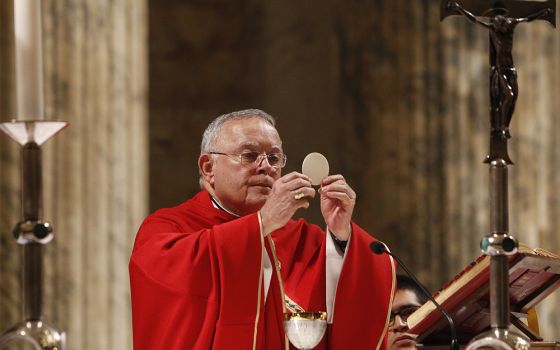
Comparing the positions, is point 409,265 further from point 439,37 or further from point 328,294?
point 328,294

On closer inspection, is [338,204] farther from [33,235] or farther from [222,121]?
[33,235]

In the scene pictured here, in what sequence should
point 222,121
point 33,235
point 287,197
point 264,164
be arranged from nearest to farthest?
point 33,235
point 287,197
point 264,164
point 222,121

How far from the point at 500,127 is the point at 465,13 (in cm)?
27

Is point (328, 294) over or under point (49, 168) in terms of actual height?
under

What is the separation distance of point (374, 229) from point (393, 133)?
610 mm

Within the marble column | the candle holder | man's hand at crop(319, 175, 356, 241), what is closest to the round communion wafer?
man's hand at crop(319, 175, 356, 241)

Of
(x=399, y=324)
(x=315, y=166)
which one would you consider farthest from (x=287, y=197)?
(x=399, y=324)

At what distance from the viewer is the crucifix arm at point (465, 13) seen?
218 cm

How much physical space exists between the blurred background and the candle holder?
3696 millimetres

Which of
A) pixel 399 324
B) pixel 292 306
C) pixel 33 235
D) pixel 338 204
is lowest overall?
pixel 399 324

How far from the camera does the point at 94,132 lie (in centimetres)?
571

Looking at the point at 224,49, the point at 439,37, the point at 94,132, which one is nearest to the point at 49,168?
the point at 94,132

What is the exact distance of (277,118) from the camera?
21.4ft

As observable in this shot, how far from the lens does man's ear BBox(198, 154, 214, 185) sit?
4121 mm
